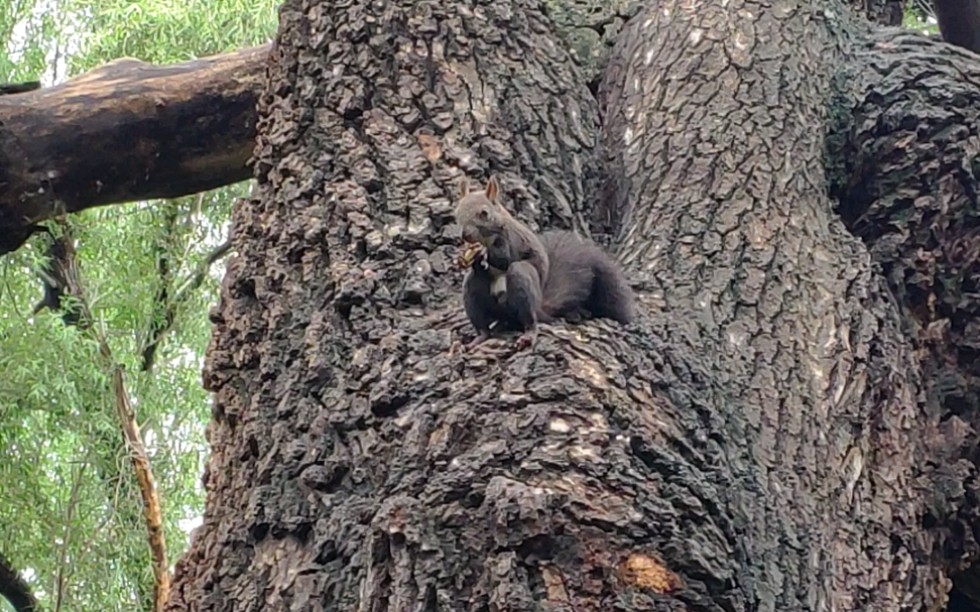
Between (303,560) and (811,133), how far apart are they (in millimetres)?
1374

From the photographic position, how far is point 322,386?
215cm

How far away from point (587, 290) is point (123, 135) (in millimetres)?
1459

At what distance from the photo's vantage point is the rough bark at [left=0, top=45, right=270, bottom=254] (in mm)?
3152

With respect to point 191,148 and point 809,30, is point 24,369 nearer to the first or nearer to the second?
point 191,148

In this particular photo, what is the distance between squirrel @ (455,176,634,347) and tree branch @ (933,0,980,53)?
1492 millimetres

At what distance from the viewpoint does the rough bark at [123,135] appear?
3152 mm

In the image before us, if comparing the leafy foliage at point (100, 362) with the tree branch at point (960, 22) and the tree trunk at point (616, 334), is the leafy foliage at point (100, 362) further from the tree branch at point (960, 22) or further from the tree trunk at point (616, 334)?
the tree branch at point (960, 22)

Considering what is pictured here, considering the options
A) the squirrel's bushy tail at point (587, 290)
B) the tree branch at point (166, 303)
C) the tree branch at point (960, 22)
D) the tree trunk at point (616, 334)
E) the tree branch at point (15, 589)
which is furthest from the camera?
the tree branch at point (166, 303)

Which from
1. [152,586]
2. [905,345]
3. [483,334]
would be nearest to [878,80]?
[905,345]

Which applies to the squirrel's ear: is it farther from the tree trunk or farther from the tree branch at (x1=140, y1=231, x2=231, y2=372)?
the tree branch at (x1=140, y1=231, x2=231, y2=372)

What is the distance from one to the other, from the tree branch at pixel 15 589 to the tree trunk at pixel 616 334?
338 centimetres

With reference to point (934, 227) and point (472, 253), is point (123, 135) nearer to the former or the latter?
point (472, 253)

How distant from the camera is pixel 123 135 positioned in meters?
3.20

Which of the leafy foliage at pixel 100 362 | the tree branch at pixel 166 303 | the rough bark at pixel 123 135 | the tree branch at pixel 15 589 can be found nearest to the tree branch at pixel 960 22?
the rough bark at pixel 123 135
